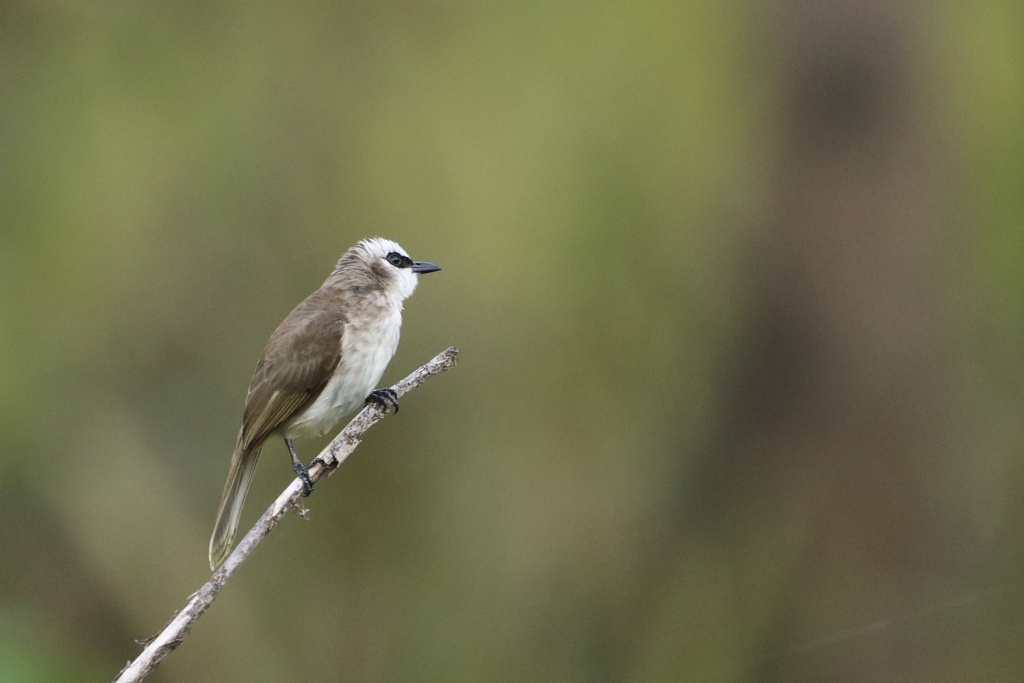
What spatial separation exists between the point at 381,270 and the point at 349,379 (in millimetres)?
690

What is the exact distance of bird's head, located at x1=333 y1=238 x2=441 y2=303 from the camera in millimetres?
4449

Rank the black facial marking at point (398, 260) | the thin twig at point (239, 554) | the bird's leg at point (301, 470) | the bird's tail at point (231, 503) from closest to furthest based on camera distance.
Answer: the thin twig at point (239, 554), the bird's leg at point (301, 470), the bird's tail at point (231, 503), the black facial marking at point (398, 260)

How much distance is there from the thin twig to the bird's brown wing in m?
0.78

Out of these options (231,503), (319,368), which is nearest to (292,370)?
(319,368)

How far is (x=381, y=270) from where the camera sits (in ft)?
15.0

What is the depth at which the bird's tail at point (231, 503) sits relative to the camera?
344 centimetres

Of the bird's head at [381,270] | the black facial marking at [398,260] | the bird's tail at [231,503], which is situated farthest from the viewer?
the black facial marking at [398,260]

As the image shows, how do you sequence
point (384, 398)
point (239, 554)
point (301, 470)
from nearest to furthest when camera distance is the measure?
point (239, 554) < point (301, 470) < point (384, 398)

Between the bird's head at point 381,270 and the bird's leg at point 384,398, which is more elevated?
the bird's head at point 381,270

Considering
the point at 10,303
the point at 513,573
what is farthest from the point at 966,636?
the point at 10,303

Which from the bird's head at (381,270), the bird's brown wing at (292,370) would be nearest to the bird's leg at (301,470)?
the bird's brown wing at (292,370)

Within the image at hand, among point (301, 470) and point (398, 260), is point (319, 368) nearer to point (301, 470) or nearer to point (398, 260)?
point (301, 470)

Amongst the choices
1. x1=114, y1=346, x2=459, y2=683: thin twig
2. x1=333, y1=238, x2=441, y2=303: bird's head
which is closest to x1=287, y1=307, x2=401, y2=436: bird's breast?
x1=333, y1=238, x2=441, y2=303: bird's head

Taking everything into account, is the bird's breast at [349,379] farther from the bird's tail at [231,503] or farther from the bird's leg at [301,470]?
the bird's tail at [231,503]
